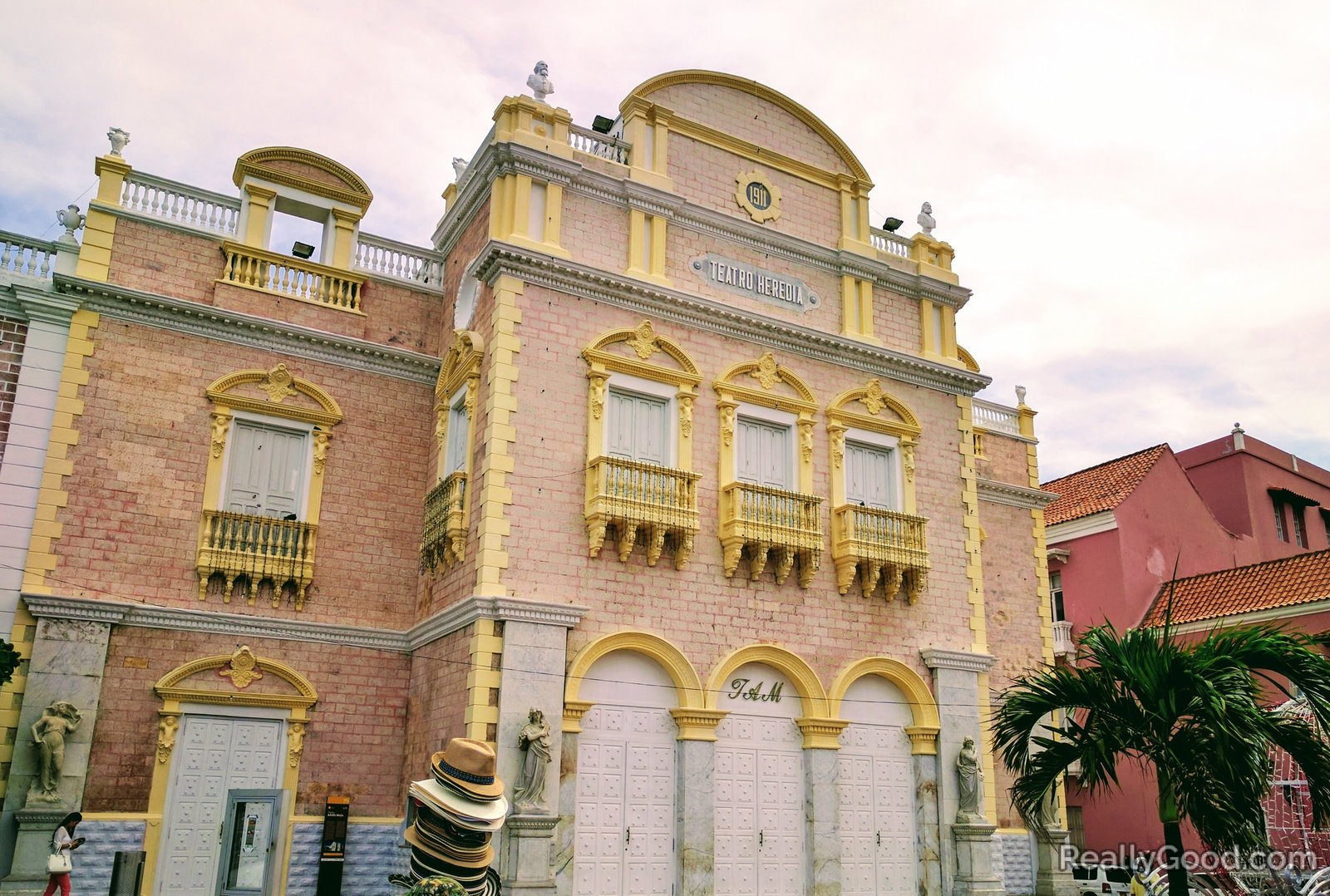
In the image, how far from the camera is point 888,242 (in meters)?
21.6

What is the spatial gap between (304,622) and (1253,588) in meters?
18.8

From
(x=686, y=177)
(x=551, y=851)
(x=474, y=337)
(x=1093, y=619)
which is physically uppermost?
(x=686, y=177)

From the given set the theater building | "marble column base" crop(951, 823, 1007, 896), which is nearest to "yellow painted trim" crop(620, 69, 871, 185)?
the theater building

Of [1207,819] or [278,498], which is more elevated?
[278,498]

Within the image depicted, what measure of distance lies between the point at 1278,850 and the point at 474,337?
15.6 meters

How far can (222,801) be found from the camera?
52.3 feet

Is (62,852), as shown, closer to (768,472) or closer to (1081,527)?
(768,472)

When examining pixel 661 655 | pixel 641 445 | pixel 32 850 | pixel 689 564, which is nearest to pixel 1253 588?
pixel 689 564

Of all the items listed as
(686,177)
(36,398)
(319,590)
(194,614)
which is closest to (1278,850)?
(686,177)

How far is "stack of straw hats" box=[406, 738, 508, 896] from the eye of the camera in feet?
25.7

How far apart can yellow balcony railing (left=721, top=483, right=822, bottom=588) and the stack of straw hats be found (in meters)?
9.37

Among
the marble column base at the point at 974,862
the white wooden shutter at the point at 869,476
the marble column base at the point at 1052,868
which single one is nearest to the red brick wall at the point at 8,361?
the white wooden shutter at the point at 869,476

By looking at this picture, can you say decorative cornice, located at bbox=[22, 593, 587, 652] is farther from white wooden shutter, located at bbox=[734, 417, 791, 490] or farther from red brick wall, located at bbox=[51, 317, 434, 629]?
white wooden shutter, located at bbox=[734, 417, 791, 490]

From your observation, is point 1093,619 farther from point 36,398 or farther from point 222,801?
point 36,398
